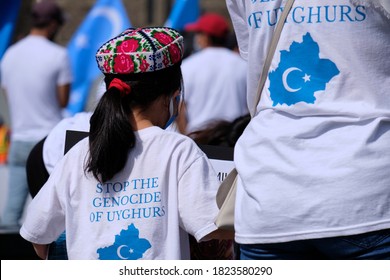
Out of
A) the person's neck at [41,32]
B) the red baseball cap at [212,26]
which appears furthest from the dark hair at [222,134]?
the red baseball cap at [212,26]

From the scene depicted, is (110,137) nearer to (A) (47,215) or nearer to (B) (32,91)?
(A) (47,215)

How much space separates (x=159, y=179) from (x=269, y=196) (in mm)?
599

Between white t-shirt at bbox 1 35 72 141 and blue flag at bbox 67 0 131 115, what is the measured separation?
66.0 inches

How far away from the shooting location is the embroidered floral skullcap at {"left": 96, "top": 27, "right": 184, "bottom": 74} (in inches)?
117

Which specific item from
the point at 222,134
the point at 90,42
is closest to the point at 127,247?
the point at 222,134

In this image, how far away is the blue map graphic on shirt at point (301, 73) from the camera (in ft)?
7.72

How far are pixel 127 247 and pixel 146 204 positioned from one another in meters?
0.14

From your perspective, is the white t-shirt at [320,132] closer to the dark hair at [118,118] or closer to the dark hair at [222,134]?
the dark hair at [118,118]

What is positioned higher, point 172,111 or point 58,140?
point 172,111

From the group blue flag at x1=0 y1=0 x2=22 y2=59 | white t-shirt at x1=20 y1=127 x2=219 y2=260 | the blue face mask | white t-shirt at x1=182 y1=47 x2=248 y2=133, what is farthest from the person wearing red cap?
white t-shirt at x1=20 y1=127 x2=219 y2=260

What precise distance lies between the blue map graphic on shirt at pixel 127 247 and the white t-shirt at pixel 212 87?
4804mm

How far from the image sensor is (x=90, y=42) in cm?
930

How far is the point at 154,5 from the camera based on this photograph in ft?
54.1
